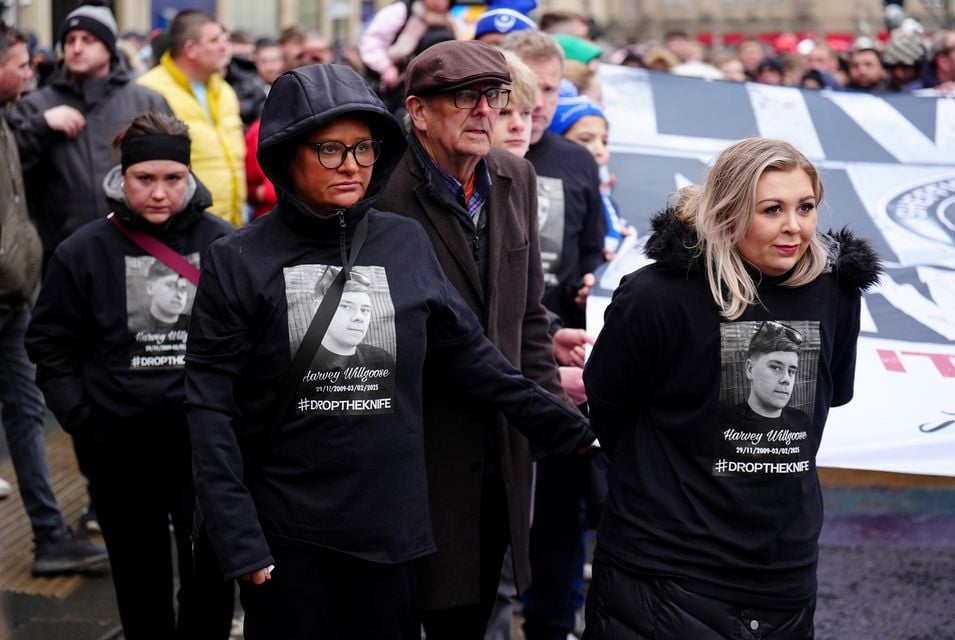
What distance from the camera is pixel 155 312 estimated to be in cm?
445

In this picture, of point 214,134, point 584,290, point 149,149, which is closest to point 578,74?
point 584,290

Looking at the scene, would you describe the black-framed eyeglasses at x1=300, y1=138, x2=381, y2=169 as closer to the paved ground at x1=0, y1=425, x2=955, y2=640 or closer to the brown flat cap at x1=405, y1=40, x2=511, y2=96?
the brown flat cap at x1=405, y1=40, x2=511, y2=96

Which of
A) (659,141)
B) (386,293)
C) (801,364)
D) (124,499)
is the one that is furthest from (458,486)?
(659,141)

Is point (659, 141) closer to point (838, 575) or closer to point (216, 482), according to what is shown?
point (838, 575)

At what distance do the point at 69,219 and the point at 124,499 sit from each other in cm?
240

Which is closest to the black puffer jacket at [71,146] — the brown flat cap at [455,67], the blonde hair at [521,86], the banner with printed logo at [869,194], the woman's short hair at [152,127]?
the woman's short hair at [152,127]

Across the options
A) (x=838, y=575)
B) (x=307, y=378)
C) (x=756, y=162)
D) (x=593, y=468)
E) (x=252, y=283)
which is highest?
(x=756, y=162)

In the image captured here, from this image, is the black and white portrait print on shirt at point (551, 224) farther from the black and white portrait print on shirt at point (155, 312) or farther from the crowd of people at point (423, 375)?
the black and white portrait print on shirt at point (155, 312)

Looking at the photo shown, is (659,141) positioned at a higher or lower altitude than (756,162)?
lower

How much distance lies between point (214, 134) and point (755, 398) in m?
4.58

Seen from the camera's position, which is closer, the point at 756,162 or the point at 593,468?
the point at 756,162

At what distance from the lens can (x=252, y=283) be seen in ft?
10.6

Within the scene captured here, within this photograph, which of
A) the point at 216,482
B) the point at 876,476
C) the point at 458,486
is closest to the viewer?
the point at 216,482

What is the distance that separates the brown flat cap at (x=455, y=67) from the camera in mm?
3699
